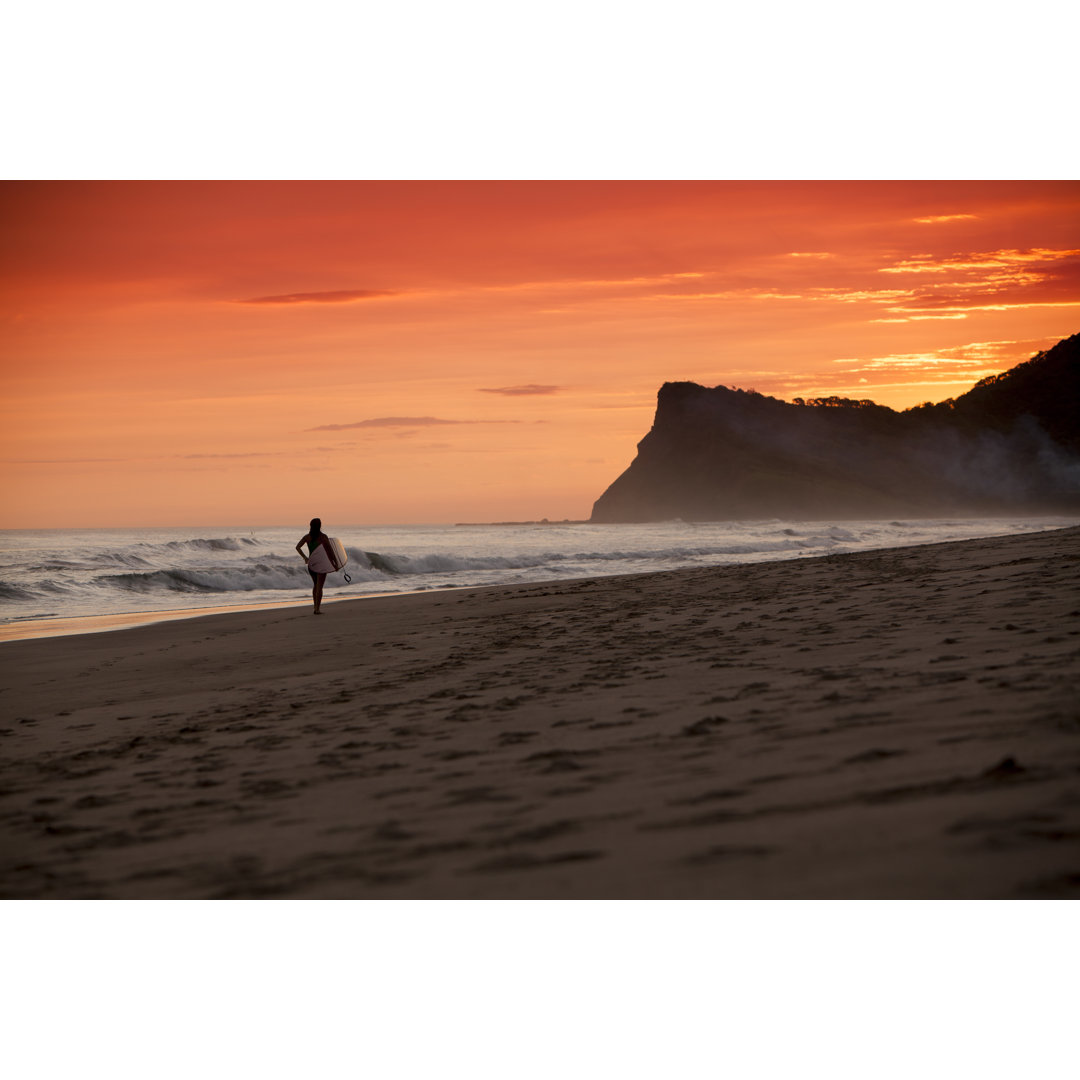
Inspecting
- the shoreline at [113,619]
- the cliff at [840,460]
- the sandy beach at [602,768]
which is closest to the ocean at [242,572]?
the shoreline at [113,619]

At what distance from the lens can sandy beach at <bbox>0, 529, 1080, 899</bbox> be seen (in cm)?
235

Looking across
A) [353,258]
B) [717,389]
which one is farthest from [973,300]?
[717,389]

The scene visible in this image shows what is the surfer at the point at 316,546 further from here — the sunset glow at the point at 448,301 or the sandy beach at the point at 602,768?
the sandy beach at the point at 602,768

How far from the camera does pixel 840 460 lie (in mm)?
92688

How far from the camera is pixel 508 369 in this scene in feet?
52.8

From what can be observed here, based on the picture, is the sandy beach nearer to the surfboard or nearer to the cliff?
the surfboard

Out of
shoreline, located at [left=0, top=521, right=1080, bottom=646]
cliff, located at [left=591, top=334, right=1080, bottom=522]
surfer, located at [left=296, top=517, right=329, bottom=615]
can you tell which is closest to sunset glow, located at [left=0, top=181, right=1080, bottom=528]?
shoreline, located at [left=0, top=521, right=1080, bottom=646]

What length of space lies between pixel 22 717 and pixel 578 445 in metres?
19.9

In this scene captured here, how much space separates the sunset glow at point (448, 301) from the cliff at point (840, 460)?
1812cm

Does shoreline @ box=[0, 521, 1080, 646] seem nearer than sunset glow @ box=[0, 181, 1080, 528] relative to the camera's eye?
No

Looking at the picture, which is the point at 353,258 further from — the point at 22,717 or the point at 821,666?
the point at 821,666

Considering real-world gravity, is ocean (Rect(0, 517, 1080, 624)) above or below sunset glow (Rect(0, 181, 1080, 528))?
below

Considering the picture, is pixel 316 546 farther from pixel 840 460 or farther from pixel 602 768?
pixel 840 460

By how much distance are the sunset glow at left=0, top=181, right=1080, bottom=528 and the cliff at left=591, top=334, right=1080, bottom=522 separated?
1812 centimetres
